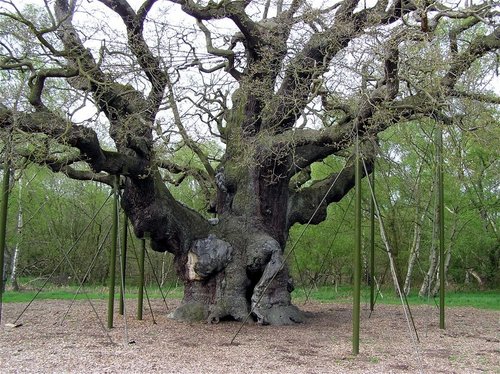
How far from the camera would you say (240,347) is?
722cm

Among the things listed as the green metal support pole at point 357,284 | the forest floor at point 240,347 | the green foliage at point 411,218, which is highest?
the green foliage at point 411,218

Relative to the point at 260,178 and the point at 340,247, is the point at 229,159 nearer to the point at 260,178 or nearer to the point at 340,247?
the point at 260,178

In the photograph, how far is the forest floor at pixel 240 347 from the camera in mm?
5996

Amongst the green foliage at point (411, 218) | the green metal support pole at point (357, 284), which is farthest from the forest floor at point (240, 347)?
the green foliage at point (411, 218)

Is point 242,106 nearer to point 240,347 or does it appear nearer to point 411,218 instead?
point 240,347

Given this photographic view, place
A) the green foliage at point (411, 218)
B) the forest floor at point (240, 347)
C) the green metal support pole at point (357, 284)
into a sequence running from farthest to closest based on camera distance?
the green foliage at point (411, 218), the green metal support pole at point (357, 284), the forest floor at point (240, 347)

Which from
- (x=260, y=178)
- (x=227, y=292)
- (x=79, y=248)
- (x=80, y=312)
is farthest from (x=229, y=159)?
(x=79, y=248)

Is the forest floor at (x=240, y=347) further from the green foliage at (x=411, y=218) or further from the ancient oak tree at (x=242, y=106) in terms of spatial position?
the green foliage at (x=411, y=218)

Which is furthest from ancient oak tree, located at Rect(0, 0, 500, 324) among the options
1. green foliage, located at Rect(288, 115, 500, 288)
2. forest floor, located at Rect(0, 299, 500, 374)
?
green foliage, located at Rect(288, 115, 500, 288)

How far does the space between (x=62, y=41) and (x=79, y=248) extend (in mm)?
18340

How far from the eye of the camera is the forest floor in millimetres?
5996

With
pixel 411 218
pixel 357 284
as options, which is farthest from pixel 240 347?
pixel 411 218

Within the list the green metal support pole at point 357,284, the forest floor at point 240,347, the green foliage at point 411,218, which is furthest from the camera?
the green foliage at point 411,218

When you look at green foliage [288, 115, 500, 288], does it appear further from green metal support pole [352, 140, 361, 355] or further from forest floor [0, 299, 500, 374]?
green metal support pole [352, 140, 361, 355]
